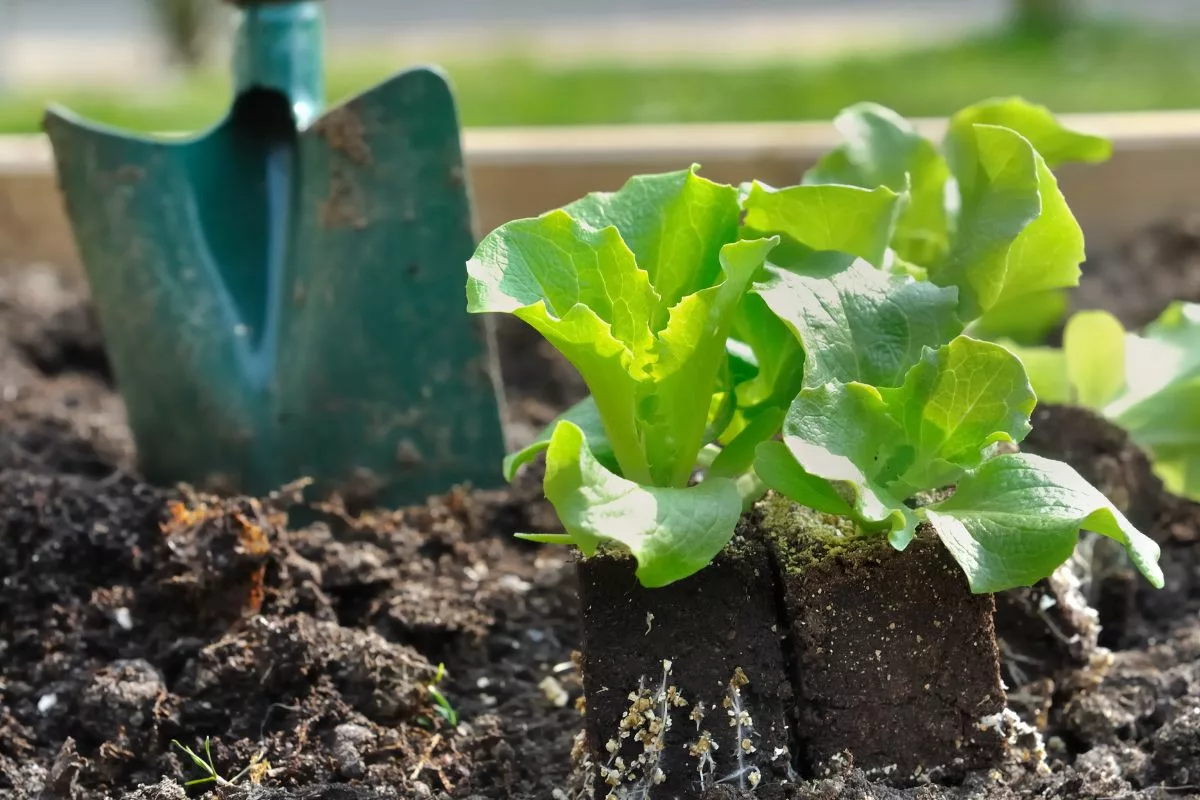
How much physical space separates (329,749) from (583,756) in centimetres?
22

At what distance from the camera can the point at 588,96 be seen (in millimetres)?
3230

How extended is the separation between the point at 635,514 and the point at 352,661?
0.39 m

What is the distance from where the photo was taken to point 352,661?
1103mm

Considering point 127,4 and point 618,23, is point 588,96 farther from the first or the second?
point 127,4

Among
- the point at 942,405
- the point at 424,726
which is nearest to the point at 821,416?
the point at 942,405

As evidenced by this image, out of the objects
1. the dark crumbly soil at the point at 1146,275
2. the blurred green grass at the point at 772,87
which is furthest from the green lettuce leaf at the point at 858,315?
the blurred green grass at the point at 772,87

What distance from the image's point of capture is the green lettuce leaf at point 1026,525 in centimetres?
83

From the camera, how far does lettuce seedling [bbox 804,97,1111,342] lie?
3.27ft

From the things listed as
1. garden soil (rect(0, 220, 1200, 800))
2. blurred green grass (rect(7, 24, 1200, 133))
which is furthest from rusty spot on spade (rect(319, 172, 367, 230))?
blurred green grass (rect(7, 24, 1200, 133))

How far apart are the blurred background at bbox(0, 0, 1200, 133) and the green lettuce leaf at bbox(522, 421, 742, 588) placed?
2.10 m

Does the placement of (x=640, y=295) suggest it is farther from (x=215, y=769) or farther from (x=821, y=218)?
(x=215, y=769)

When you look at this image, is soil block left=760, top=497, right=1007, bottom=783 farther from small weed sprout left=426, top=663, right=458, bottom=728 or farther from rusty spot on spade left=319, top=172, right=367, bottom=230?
rusty spot on spade left=319, top=172, right=367, bottom=230

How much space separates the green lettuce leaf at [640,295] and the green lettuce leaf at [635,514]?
9 centimetres

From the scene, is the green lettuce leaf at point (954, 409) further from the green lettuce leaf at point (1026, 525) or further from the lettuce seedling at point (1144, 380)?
the lettuce seedling at point (1144, 380)
